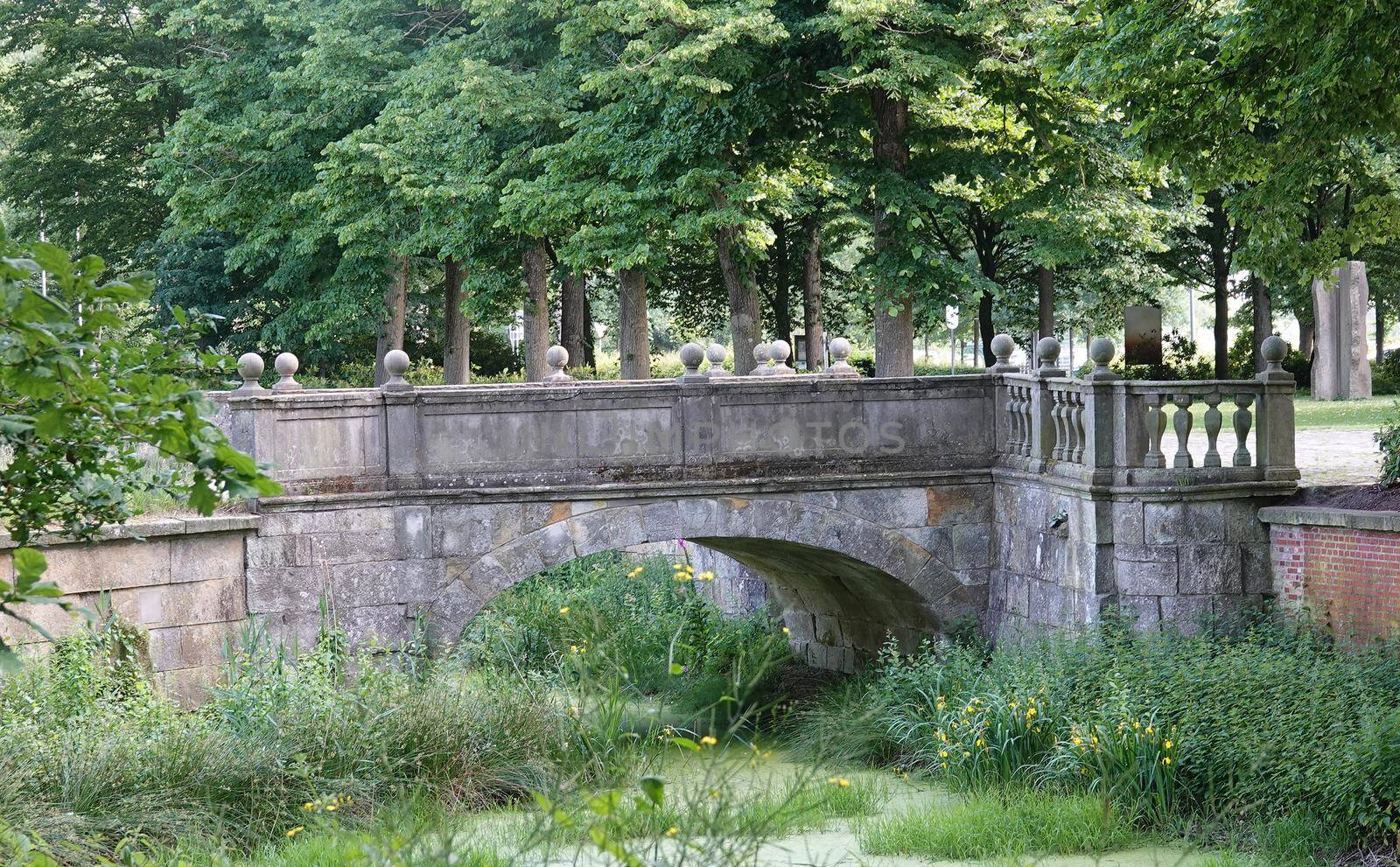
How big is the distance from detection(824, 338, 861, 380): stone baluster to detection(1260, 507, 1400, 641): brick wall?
363cm

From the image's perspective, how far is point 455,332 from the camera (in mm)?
21484

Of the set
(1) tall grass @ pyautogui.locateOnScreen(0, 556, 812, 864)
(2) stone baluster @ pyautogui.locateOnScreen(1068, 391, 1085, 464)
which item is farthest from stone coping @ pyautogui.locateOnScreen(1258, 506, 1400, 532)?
(1) tall grass @ pyautogui.locateOnScreen(0, 556, 812, 864)

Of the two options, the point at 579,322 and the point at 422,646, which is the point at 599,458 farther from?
the point at 579,322

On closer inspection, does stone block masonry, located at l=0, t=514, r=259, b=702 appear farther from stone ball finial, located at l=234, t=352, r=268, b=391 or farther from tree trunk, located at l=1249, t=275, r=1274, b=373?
tree trunk, located at l=1249, t=275, r=1274, b=373

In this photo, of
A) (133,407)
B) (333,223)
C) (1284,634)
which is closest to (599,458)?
(1284,634)

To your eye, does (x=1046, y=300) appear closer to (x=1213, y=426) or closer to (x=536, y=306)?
(x=536, y=306)

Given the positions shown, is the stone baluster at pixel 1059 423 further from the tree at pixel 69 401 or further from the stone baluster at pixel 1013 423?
the tree at pixel 69 401

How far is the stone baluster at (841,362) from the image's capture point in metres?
12.8

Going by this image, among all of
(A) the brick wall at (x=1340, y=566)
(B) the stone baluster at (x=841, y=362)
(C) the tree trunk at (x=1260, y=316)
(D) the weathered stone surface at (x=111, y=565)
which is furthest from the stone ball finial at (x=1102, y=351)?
(C) the tree trunk at (x=1260, y=316)

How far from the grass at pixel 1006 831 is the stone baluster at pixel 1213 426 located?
A: 2849 millimetres

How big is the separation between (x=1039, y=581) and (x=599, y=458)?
138 inches

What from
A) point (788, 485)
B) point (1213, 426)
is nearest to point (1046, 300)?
point (788, 485)

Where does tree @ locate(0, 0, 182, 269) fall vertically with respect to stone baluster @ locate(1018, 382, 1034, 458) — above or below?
above

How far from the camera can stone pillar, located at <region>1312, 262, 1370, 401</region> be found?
20.3 m
